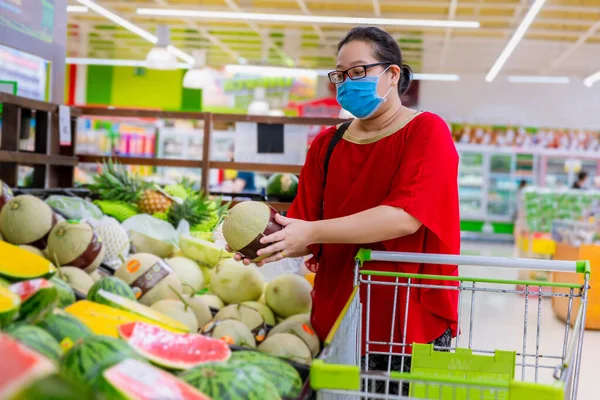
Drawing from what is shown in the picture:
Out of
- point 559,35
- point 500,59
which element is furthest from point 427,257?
point 559,35

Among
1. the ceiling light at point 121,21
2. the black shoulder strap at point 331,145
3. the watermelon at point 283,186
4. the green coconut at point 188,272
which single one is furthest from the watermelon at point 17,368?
the ceiling light at point 121,21

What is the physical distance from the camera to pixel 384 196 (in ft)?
6.45

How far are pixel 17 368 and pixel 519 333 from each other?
20.9 feet

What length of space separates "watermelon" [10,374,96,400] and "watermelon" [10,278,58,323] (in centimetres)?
63

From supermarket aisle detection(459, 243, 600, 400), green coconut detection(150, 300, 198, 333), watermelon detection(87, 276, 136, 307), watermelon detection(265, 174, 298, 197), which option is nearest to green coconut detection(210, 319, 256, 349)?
green coconut detection(150, 300, 198, 333)

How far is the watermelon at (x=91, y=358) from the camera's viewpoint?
94 cm

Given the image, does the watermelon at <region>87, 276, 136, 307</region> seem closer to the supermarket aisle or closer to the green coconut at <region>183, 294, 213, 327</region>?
the green coconut at <region>183, 294, 213, 327</region>

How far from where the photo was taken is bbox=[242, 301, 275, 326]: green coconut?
2361mm

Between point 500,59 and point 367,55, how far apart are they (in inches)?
506

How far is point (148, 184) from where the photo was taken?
3.96m

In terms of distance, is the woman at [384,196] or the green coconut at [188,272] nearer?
the woman at [384,196]

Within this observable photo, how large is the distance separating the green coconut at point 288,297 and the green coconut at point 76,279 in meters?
0.60

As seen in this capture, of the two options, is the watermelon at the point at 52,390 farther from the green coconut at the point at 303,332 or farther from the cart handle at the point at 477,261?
the green coconut at the point at 303,332

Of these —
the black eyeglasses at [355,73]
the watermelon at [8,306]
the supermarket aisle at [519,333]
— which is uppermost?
the black eyeglasses at [355,73]
